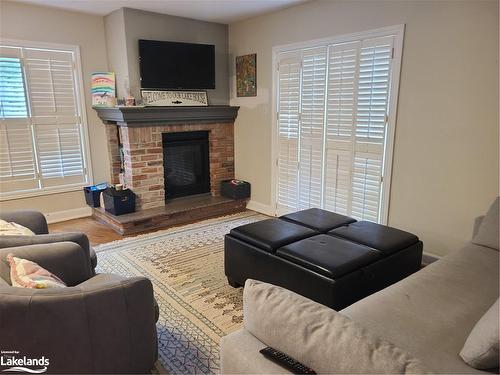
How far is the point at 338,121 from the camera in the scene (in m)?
3.82

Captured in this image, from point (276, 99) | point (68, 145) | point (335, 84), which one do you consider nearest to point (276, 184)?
point (276, 99)

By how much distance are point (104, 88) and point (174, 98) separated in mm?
841

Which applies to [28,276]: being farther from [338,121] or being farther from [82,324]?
[338,121]

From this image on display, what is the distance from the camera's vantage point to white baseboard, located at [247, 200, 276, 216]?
15.8 ft

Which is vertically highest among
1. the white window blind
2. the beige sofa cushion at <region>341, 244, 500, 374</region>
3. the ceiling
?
the ceiling

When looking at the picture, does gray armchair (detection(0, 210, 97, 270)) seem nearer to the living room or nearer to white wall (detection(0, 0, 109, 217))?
the living room

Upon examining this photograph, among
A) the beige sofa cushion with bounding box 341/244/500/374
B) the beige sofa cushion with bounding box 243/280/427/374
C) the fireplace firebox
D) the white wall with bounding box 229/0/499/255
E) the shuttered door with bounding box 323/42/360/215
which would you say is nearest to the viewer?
the beige sofa cushion with bounding box 243/280/427/374

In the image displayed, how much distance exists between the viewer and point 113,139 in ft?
15.3

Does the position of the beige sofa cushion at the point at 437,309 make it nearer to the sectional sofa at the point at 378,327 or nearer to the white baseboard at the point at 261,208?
the sectional sofa at the point at 378,327

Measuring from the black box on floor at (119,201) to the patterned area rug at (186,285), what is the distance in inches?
18.8

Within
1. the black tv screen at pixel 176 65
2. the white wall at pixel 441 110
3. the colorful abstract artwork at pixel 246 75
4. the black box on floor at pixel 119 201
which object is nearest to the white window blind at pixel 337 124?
the white wall at pixel 441 110

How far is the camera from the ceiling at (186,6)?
3.87m

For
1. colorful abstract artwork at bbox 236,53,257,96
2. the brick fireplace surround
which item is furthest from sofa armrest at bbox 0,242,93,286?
colorful abstract artwork at bbox 236,53,257,96

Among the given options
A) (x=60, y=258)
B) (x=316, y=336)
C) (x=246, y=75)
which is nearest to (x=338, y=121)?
(x=246, y=75)
